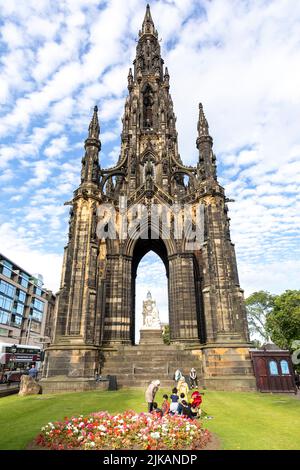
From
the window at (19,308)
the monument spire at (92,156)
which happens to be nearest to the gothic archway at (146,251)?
the monument spire at (92,156)

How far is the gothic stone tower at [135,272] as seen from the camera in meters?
17.4

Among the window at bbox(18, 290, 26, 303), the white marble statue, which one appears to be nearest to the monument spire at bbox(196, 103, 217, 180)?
the white marble statue

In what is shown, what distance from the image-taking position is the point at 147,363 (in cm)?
1870

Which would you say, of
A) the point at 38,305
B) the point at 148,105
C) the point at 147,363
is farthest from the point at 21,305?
the point at 147,363

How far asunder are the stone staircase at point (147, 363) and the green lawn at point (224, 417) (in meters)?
3.67

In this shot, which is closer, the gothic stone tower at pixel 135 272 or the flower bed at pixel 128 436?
the flower bed at pixel 128 436

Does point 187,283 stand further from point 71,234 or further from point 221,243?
point 71,234

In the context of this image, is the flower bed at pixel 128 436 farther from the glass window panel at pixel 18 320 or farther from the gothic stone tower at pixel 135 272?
the glass window panel at pixel 18 320

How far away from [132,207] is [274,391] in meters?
16.6

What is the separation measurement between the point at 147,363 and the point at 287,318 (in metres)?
22.6

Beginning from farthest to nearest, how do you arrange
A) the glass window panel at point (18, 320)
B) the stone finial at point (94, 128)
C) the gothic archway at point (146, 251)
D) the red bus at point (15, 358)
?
the glass window panel at point (18, 320)
the gothic archway at point (146, 251)
the red bus at point (15, 358)
the stone finial at point (94, 128)

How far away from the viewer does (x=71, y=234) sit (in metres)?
21.5

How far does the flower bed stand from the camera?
6.04 meters

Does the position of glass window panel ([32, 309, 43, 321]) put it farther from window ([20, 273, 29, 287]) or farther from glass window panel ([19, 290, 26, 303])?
window ([20, 273, 29, 287])
